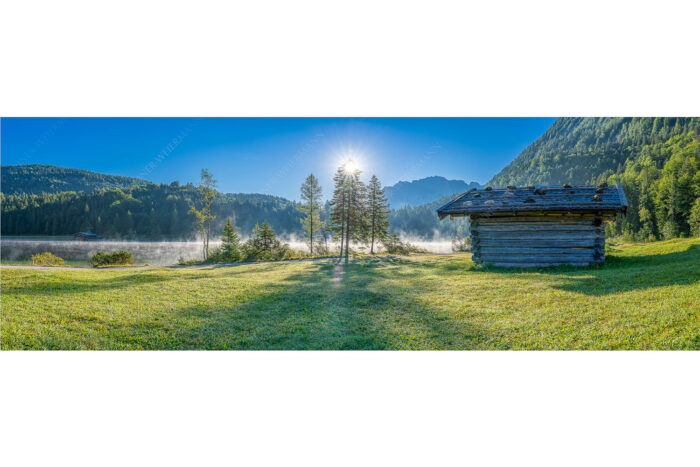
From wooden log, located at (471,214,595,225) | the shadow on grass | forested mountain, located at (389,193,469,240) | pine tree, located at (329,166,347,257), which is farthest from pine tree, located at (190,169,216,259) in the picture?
wooden log, located at (471,214,595,225)

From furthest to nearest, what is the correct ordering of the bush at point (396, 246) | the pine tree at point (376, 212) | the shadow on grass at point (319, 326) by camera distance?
the pine tree at point (376, 212), the bush at point (396, 246), the shadow on grass at point (319, 326)

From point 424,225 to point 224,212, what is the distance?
19.2 metres

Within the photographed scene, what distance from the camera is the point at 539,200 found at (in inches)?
370

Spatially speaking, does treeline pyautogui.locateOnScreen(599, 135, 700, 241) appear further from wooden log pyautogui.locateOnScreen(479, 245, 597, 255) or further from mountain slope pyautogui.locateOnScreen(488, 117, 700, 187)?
wooden log pyautogui.locateOnScreen(479, 245, 597, 255)

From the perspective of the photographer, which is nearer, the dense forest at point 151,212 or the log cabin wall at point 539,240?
the log cabin wall at point 539,240

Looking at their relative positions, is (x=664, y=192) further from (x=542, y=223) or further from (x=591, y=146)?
(x=542, y=223)

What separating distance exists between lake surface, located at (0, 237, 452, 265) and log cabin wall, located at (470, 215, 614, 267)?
12.9 m

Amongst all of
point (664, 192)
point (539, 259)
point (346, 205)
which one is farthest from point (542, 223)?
point (346, 205)

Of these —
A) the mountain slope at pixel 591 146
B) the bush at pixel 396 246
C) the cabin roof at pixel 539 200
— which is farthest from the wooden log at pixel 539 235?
the bush at pixel 396 246

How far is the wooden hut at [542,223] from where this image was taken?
8742 millimetres

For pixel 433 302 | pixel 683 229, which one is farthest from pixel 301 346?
pixel 683 229

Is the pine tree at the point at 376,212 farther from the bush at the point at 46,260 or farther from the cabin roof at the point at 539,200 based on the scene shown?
the bush at the point at 46,260

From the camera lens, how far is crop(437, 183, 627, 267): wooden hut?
28.7 feet

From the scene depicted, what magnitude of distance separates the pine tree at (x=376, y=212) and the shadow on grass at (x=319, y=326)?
15883 mm
